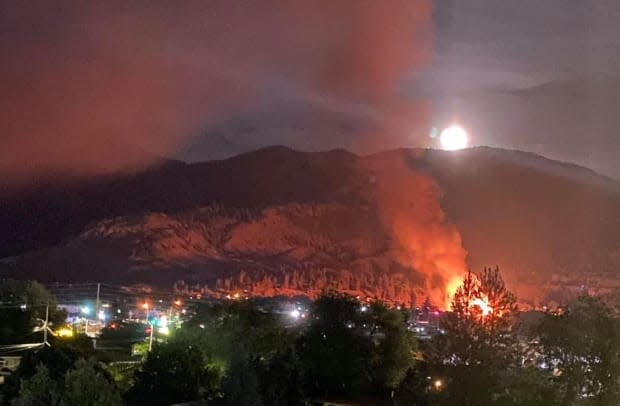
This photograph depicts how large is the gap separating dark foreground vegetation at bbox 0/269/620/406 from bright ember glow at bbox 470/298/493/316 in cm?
3

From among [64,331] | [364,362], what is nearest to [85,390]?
[364,362]

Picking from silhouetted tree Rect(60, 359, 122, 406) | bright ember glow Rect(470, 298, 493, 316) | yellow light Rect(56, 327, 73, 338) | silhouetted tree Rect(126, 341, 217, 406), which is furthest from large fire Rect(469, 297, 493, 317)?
yellow light Rect(56, 327, 73, 338)

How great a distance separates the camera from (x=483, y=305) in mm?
15422

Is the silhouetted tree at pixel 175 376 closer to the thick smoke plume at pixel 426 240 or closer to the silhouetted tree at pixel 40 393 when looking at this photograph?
the silhouetted tree at pixel 40 393

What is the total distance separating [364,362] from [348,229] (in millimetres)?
69019

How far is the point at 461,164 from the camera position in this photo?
134m

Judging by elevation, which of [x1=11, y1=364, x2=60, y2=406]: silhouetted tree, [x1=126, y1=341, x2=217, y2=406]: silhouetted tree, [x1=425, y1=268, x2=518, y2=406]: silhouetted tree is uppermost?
[x1=425, y1=268, x2=518, y2=406]: silhouetted tree

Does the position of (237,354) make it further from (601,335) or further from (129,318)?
(129,318)

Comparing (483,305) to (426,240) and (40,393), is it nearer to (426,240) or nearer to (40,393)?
(40,393)

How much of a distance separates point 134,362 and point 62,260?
55610mm

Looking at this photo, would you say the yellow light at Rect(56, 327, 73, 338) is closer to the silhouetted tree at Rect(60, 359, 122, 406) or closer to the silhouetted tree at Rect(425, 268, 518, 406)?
the silhouetted tree at Rect(60, 359, 122, 406)

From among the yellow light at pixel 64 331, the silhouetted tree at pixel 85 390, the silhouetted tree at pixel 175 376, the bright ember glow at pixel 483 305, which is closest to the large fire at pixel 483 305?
the bright ember glow at pixel 483 305

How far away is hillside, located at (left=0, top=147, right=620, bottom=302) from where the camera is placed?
7844cm

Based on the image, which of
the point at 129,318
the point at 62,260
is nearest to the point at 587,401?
the point at 129,318
